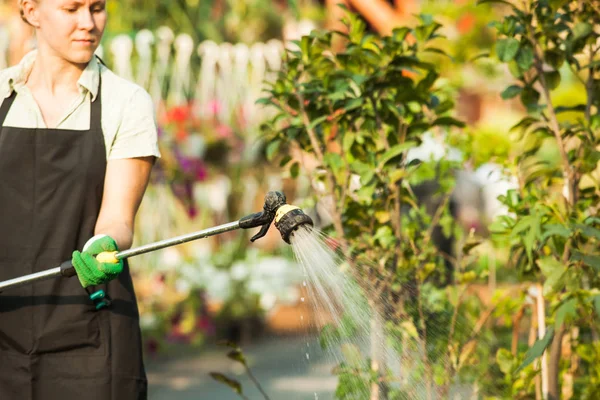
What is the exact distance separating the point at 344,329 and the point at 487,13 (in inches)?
328

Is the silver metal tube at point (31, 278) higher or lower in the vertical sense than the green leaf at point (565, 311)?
higher

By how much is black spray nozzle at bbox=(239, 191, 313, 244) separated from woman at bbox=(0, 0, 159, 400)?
1.25 ft

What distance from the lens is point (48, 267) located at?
2615mm

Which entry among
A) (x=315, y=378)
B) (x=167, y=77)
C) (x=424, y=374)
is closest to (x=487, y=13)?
(x=167, y=77)

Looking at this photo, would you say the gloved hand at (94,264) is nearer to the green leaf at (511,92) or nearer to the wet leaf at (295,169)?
the wet leaf at (295,169)

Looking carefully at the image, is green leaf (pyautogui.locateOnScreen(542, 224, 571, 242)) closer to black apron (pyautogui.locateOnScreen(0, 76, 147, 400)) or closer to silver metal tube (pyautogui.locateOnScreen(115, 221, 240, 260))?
silver metal tube (pyautogui.locateOnScreen(115, 221, 240, 260))

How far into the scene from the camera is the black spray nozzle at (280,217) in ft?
7.76

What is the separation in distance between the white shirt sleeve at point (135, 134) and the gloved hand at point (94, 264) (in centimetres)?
27

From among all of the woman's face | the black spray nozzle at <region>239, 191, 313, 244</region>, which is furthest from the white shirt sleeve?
the black spray nozzle at <region>239, 191, 313, 244</region>

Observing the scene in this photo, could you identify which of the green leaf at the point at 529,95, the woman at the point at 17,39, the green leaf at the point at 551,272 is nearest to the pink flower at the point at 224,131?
the woman at the point at 17,39

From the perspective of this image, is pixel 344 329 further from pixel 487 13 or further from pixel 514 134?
pixel 487 13

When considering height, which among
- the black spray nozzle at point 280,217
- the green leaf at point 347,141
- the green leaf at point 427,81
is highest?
the green leaf at point 427,81

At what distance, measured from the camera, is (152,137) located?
270 cm

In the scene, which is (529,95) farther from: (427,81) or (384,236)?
(384,236)
